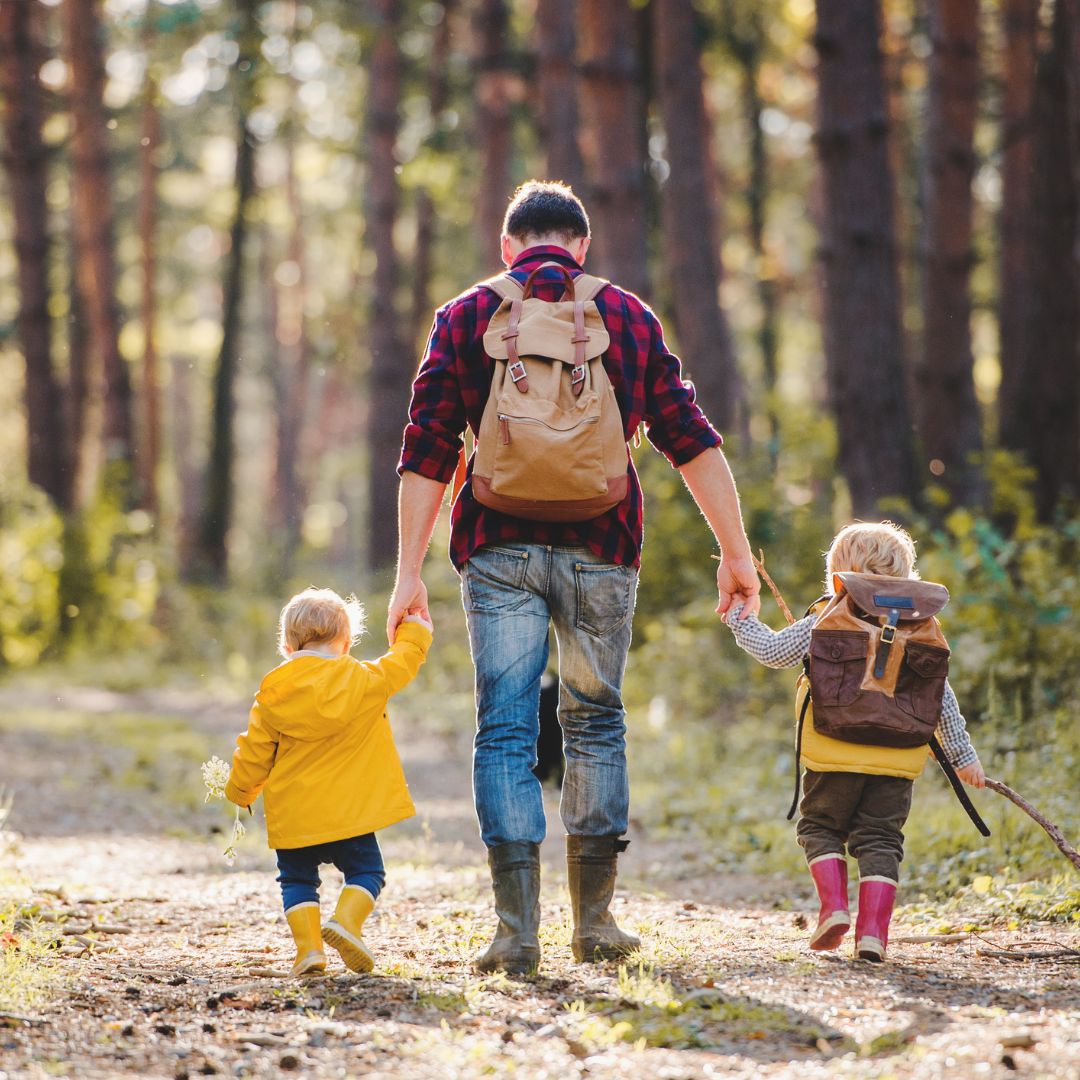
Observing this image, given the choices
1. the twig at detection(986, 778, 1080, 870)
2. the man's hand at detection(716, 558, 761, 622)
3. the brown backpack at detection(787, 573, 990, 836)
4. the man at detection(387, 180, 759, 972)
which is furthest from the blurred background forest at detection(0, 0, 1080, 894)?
the man at detection(387, 180, 759, 972)

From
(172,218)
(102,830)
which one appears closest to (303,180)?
(172,218)

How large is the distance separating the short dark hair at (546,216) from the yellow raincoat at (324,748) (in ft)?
4.22

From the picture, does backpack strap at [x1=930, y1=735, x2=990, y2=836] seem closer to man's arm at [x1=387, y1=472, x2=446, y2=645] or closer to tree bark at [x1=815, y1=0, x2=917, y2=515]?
man's arm at [x1=387, y1=472, x2=446, y2=645]

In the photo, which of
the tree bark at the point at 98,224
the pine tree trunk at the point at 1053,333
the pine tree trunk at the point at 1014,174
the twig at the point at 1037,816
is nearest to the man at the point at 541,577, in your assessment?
the twig at the point at 1037,816

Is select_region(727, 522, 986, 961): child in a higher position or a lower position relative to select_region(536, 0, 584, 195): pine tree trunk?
lower

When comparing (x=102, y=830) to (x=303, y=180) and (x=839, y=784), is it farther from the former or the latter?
(x=303, y=180)

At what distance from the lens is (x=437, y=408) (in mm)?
4707

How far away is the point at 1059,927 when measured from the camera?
5.35 m

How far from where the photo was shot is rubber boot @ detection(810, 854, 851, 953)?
4805mm

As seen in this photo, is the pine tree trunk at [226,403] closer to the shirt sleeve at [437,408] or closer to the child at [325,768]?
the child at [325,768]

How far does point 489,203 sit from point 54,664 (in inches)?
336

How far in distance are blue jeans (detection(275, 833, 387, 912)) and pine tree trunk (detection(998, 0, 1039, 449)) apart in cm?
1202

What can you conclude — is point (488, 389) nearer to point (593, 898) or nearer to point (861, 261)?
point (593, 898)

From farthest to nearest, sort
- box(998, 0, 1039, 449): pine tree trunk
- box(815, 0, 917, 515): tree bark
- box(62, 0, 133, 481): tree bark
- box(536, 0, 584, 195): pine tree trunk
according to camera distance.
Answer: box(62, 0, 133, 481): tree bark, box(998, 0, 1039, 449): pine tree trunk, box(536, 0, 584, 195): pine tree trunk, box(815, 0, 917, 515): tree bark
